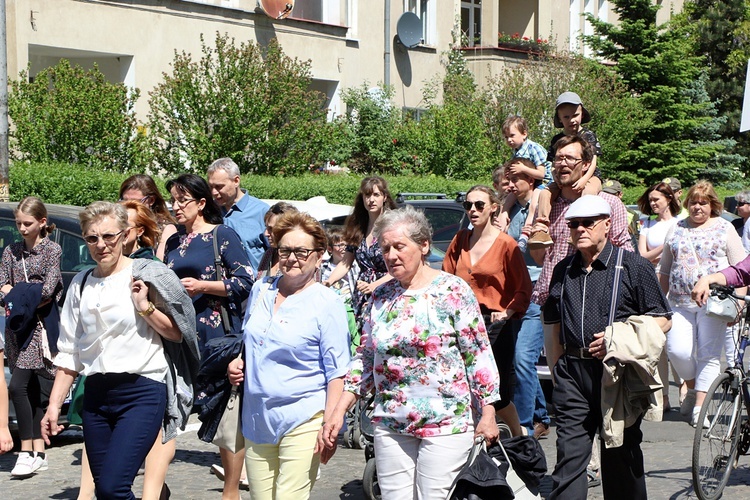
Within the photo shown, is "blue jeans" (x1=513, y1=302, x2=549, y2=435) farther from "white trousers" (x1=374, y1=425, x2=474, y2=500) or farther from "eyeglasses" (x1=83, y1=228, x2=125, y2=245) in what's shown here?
"eyeglasses" (x1=83, y1=228, x2=125, y2=245)

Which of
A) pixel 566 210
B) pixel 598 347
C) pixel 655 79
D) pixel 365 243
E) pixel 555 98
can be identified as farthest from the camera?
pixel 655 79

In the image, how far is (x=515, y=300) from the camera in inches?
311

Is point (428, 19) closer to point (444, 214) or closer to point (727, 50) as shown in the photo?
point (727, 50)

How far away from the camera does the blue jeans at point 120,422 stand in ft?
18.8

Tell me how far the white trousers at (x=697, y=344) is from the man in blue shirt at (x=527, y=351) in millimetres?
1307

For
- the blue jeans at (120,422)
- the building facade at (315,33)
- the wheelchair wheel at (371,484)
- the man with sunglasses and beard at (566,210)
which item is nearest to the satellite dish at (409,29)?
the building facade at (315,33)

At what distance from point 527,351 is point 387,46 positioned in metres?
21.9

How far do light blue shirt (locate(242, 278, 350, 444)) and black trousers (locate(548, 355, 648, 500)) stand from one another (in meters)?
1.36

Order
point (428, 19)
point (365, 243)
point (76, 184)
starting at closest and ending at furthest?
1. point (365, 243)
2. point (76, 184)
3. point (428, 19)

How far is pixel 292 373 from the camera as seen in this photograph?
5.64 metres

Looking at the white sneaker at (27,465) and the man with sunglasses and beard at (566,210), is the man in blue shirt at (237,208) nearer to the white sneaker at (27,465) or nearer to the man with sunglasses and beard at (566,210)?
the white sneaker at (27,465)

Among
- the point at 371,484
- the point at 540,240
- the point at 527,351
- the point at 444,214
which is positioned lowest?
the point at 371,484

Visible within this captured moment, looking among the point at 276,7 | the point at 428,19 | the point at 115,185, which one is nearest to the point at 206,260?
the point at 115,185

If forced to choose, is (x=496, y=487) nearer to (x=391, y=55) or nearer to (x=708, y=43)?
(x=391, y=55)
